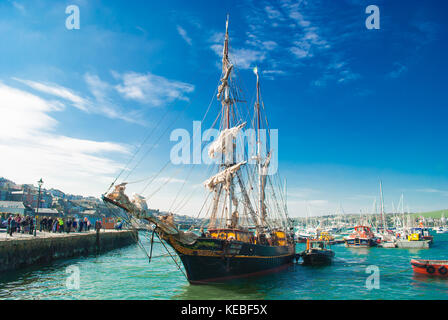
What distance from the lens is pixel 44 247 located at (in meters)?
28.5

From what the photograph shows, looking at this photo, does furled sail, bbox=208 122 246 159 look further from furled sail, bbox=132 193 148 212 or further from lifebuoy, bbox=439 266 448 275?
lifebuoy, bbox=439 266 448 275

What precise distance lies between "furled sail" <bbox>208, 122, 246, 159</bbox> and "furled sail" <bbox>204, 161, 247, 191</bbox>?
2783mm

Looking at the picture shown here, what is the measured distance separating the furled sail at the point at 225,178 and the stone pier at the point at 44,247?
8.68 meters

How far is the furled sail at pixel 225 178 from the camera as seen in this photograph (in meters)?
29.5

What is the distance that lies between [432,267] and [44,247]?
1456 inches

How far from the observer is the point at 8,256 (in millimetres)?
22719

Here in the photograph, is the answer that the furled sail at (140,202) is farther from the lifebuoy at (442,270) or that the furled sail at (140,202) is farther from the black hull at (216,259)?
the lifebuoy at (442,270)

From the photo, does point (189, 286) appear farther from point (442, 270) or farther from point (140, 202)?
point (442, 270)

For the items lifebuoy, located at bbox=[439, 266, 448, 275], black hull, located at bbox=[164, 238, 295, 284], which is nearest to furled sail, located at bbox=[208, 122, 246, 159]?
black hull, located at bbox=[164, 238, 295, 284]

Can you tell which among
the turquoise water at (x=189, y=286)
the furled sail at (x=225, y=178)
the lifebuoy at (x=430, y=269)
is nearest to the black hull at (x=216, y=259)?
the turquoise water at (x=189, y=286)

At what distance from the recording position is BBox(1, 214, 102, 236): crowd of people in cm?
2763
